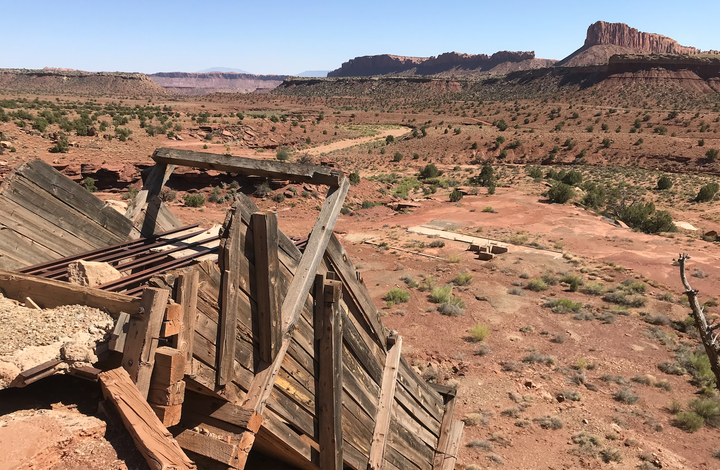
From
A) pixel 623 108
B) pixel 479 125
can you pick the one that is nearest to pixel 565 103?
pixel 623 108

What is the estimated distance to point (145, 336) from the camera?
2.14 meters

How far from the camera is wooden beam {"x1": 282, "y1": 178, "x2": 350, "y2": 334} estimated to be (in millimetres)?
3090

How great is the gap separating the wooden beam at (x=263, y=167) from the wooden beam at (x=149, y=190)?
220 mm

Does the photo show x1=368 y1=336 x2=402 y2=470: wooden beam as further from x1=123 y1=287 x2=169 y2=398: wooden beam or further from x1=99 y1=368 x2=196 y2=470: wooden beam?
x1=123 y1=287 x2=169 y2=398: wooden beam

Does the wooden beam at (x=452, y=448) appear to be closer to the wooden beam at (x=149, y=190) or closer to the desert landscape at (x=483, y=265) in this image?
the desert landscape at (x=483, y=265)

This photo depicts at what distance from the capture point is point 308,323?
3.42 m

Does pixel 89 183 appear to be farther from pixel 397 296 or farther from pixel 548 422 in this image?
pixel 548 422

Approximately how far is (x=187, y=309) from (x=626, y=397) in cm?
930

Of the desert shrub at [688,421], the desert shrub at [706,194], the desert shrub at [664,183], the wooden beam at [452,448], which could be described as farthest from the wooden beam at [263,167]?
the desert shrub at [664,183]

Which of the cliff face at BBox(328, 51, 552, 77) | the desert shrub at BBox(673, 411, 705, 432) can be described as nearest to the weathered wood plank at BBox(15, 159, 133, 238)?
the desert shrub at BBox(673, 411, 705, 432)

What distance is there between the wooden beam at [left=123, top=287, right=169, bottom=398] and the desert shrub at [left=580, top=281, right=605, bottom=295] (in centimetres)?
1489

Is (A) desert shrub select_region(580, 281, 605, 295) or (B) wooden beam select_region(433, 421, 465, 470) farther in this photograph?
(A) desert shrub select_region(580, 281, 605, 295)

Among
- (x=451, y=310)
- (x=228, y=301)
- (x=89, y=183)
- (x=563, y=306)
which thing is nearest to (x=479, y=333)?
(x=451, y=310)

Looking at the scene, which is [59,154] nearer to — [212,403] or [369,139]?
[212,403]
